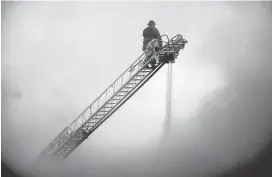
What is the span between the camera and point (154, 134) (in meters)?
11.3

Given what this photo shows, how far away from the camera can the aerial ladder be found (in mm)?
8078

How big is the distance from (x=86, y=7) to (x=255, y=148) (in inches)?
268

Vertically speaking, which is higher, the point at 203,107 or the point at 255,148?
the point at 203,107

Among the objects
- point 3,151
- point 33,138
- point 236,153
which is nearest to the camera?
point 3,151

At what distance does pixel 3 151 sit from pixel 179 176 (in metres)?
5.05

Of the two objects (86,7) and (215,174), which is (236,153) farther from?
(86,7)

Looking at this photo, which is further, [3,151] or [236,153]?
[236,153]

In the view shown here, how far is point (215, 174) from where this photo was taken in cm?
959

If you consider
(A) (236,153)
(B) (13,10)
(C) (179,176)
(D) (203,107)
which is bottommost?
(C) (179,176)

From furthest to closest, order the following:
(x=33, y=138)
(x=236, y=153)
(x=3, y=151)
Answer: (x=33, y=138) < (x=236, y=153) < (x=3, y=151)

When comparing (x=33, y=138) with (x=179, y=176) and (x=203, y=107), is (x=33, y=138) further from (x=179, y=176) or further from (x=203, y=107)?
(x=203, y=107)

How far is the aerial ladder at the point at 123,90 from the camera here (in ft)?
26.5

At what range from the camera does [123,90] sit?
894 centimetres

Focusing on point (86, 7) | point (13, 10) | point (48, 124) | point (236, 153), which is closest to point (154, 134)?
point (236, 153)
